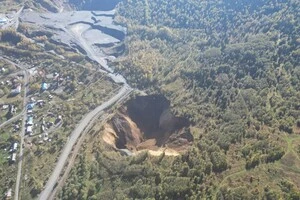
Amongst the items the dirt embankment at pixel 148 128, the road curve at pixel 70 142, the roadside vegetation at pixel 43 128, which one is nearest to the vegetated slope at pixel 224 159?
the dirt embankment at pixel 148 128

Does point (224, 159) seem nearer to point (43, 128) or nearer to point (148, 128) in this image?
point (148, 128)

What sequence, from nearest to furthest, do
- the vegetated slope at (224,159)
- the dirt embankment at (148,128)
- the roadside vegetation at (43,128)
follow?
the vegetated slope at (224,159) < the roadside vegetation at (43,128) < the dirt embankment at (148,128)

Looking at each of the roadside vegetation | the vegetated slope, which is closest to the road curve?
the roadside vegetation

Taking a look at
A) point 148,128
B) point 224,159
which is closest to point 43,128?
point 148,128

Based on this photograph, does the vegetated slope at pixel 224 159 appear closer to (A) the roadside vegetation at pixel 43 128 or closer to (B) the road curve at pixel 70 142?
(B) the road curve at pixel 70 142

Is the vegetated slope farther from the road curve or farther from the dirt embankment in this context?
the road curve

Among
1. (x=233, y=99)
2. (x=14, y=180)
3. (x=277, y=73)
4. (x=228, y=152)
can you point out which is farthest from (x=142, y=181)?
(x=277, y=73)
